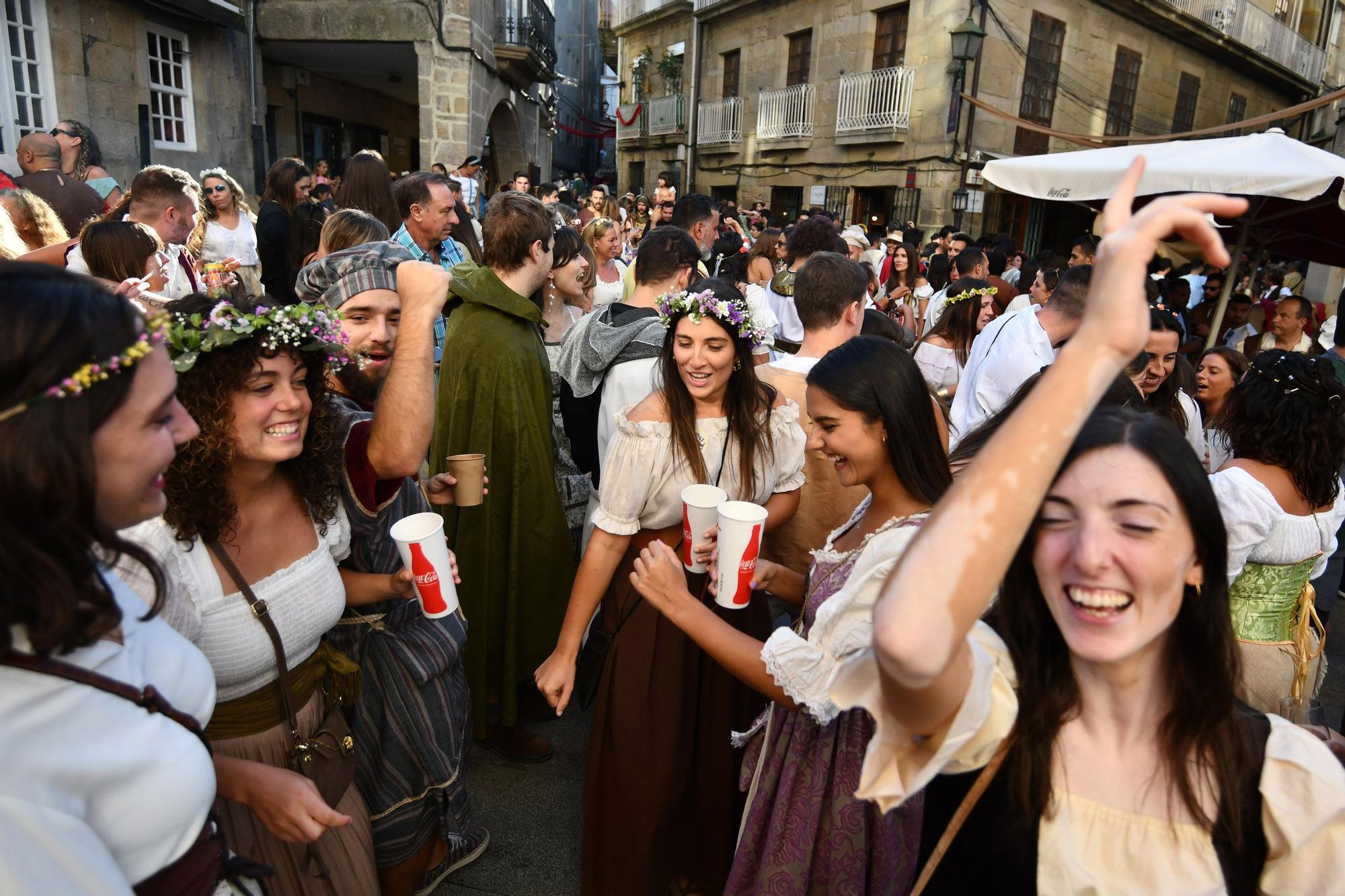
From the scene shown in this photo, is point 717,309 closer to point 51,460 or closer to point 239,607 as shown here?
point 239,607

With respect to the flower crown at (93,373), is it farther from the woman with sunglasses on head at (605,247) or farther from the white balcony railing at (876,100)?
the white balcony railing at (876,100)

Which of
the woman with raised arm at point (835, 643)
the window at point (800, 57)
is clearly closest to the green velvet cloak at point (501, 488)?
the woman with raised arm at point (835, 643)

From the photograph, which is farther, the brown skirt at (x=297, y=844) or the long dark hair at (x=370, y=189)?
the long dark hair at (x=370, y=189)

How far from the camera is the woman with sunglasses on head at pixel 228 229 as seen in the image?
5.90 meters

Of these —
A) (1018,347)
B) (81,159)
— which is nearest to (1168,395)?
(1018,347)

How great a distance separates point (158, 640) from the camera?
4.35ft

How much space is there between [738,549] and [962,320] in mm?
3786

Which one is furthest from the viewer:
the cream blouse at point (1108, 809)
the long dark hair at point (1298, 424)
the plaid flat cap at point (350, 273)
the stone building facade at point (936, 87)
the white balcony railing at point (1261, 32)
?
the white balcony railing at point (1261, 32)

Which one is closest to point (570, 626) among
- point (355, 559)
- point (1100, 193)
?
point (355, 559)

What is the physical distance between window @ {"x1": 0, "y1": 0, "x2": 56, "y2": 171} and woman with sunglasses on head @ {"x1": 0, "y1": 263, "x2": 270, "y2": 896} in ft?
31.6

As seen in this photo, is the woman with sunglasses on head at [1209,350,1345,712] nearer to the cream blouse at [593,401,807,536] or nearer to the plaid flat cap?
the cream blouse at [593,401,807,536]

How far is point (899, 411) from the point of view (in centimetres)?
198

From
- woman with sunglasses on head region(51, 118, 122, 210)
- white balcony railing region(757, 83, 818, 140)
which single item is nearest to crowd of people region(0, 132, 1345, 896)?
woman with sunglasses on head region(51, 118, 122, 210)

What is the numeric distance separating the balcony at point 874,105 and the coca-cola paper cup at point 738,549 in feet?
53.1
